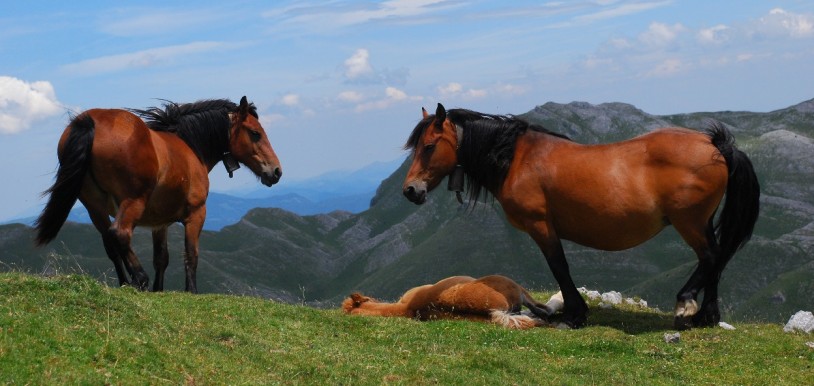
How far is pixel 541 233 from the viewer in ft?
52.7

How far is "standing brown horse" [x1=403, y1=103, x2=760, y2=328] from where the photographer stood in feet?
50.4

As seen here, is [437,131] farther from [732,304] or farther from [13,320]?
[732,304]

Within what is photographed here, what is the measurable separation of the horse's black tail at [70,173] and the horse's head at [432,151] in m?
6.00

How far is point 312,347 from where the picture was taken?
1259 cm

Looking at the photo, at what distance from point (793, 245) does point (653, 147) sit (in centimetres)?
15304

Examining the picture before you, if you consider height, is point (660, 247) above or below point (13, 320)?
below

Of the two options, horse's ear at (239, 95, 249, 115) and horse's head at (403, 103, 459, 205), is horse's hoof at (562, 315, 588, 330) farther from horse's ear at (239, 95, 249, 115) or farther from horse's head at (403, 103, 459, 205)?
horse's ear at (239, 95, 249, 115)

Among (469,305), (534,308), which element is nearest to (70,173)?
(469,305)

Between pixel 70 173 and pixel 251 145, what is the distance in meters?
4.65

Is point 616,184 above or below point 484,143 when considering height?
below

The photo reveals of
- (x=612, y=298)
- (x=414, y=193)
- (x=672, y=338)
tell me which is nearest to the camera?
(x=672, y=338)

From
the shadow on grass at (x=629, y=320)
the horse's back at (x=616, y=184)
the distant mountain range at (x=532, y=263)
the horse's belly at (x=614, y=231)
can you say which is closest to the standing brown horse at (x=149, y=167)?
the horse's back at (x=616, y=184)

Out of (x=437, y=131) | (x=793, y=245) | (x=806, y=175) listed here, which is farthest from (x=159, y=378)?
(x=806, y=175)

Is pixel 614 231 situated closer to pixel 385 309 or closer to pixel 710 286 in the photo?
pixel 710 286
